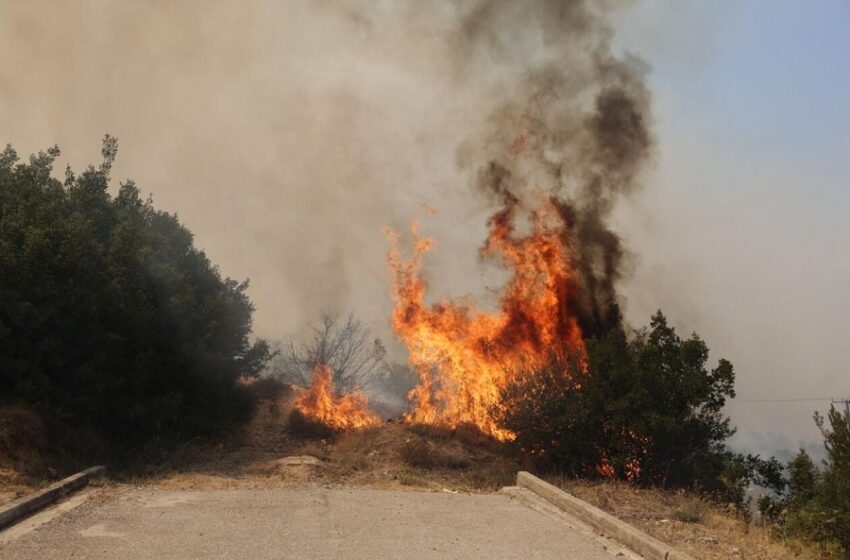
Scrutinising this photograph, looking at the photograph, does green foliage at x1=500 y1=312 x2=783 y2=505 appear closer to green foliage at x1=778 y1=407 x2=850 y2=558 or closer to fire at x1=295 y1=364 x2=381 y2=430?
green foliage at x1=778 y1=407 x2=850 y2=558

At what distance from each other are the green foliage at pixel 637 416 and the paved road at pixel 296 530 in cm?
537

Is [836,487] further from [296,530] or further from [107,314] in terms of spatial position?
[107,314]

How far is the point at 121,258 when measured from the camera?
18781mm

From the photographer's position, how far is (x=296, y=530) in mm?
8992

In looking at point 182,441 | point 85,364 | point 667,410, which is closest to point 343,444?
point 182,441

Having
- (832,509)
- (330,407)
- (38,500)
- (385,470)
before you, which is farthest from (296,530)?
(330,407)

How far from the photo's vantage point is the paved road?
783 centimetres

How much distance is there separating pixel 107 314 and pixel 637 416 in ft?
47.7

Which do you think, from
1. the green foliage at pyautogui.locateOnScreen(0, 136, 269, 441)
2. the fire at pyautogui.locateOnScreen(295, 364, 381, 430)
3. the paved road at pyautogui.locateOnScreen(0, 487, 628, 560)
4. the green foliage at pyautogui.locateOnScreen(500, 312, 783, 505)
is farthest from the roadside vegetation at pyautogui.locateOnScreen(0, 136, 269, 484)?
the green foliage at pyautogui.locateOnScreen(500, 312, 783, 505)

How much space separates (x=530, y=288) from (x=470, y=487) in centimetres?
1077

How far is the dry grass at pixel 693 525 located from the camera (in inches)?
332

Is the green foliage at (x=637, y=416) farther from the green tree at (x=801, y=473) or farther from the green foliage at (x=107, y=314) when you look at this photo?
the green foliage at (x=107, y=314)

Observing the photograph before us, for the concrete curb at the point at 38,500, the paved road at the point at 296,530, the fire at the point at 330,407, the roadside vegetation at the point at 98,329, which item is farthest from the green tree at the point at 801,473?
the roadside vegetation at the point at 98,329

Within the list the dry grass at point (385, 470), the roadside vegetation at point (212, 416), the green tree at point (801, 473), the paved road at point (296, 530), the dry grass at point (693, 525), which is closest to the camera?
the paved road at point (296, 530)
